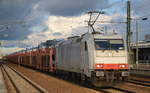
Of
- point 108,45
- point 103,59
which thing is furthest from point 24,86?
point 108,45

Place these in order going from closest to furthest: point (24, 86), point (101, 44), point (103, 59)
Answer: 1. point (103, 59)
2. point (101, 44)
3. point (24, 86)

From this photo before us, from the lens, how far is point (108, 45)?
17.0 meters

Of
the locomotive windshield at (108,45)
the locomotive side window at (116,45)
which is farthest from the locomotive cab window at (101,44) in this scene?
the locomotive side window at (116,45)

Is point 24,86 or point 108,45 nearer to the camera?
point 108,45

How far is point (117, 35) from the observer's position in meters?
17.7

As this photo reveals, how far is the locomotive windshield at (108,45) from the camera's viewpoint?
665 inches

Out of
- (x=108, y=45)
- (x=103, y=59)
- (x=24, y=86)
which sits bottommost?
(x=24, y=86)

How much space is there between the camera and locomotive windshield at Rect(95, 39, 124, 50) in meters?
16.9

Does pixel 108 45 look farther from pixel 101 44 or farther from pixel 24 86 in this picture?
pixel 24 86

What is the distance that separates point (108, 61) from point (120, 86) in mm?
2457

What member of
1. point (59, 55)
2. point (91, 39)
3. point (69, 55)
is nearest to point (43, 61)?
point (59, 55)

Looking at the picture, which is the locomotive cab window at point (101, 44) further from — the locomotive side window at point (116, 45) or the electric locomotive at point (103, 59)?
the locomotive side window at point (116, 45)

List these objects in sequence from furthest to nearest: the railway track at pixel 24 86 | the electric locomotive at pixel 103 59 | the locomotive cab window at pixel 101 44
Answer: the railway track at pixel 24 86
the locomotive cab window at pixel 101 44
the electric locomotive at pixel 103 59

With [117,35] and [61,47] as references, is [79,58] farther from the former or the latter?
[61,47]
